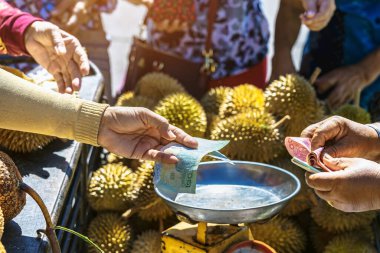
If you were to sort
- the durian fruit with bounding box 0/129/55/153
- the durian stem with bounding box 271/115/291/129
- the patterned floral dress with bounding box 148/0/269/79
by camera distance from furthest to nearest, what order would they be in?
the patterned floral dress with bounding box 148/0/269/79 → the durian stem with bounding box 271/115/291/129 → the durian fruit with bounding box 0/129/55/153

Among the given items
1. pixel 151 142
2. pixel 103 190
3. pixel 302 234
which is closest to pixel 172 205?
pixel 151 142

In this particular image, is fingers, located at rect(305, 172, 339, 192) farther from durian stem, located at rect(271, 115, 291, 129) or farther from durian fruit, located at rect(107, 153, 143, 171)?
durian fruit, located at rect(107, 153, 143, 171)

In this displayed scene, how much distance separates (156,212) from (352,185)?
2.91ft

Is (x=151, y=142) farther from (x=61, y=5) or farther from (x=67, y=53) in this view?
(x=61, y=5)

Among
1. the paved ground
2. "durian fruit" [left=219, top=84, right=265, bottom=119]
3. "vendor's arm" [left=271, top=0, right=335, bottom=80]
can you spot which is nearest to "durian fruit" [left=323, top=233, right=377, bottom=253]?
"durian fruit" [left=219, top=84, right=265, bottom=119]

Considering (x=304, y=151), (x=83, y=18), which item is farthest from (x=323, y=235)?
(x=83, y=18)

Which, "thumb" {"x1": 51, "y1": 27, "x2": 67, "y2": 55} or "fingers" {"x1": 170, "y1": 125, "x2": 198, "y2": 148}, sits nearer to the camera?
"fingers" {"x1": 170, "y1": 125, "x2": 198, "y2": 148}

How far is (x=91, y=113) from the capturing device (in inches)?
58.8

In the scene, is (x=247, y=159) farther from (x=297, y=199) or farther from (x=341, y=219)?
(x=341, y=219)

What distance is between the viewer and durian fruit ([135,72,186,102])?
2521 mm

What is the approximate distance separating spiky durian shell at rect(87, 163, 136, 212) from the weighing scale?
1.51 ft

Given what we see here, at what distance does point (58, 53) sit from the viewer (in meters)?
1.96

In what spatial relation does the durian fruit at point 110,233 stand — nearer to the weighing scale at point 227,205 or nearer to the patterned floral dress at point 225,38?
the weighing scale at point 227,205

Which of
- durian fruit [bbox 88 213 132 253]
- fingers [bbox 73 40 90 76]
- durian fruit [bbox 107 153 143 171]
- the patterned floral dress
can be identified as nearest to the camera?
fingers [bbox 73 40 90 76]
